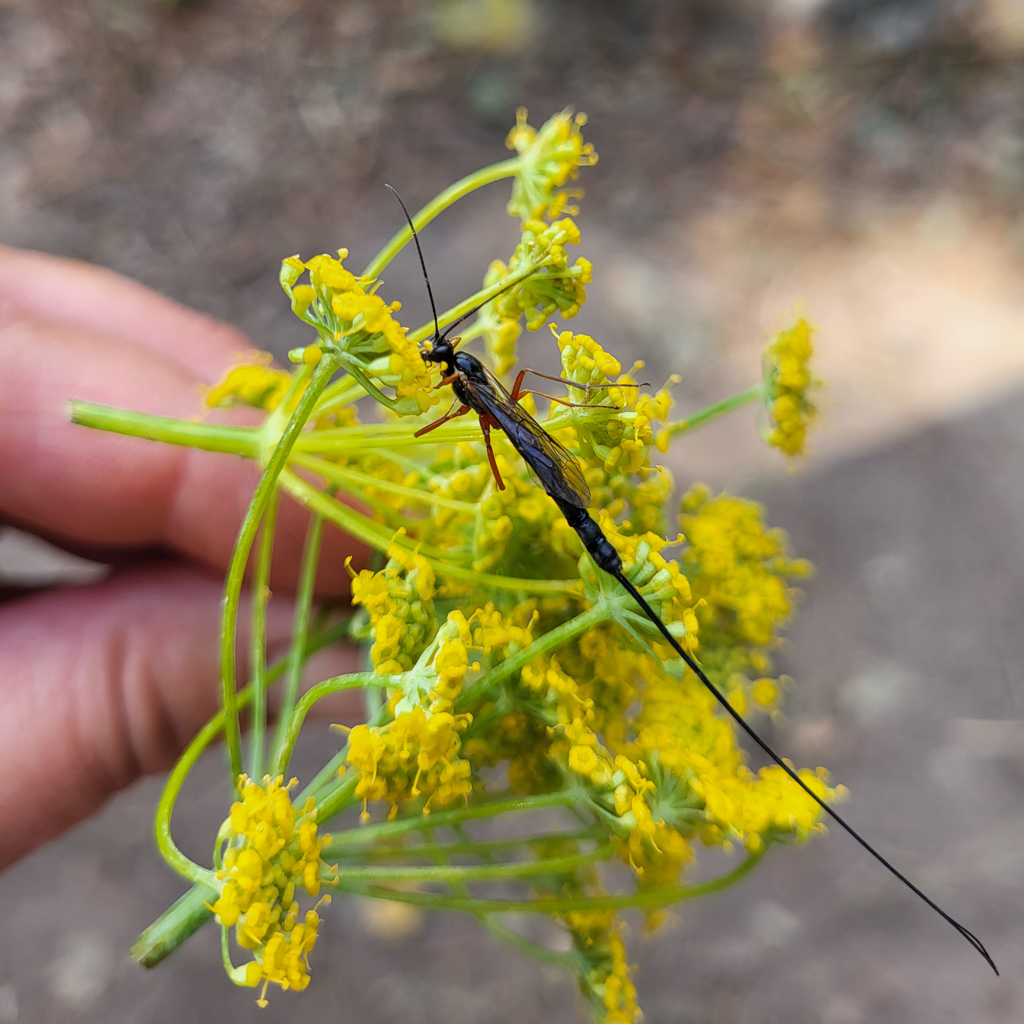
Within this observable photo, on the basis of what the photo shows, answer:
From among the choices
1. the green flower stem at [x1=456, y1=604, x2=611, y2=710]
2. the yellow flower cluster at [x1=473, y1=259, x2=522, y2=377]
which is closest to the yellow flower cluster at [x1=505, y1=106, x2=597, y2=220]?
the yellow flower cluster at [x1=473, y1=259, x2=522, y2=377]

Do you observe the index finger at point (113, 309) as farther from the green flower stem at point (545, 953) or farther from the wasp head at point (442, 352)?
the green flower stem at point (545, 953)

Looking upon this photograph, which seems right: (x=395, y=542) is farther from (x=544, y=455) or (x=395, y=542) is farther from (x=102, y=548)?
(x=102, y=548)

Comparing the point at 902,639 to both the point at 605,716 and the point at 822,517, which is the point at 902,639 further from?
the point at 605,716

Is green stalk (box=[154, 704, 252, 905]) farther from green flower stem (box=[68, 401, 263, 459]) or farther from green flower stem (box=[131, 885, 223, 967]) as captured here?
green flower stem (box=[68, 401, 263, 459])

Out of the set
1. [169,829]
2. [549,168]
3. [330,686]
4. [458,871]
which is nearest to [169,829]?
[169,829]

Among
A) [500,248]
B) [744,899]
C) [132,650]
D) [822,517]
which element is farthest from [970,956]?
[500,248]
